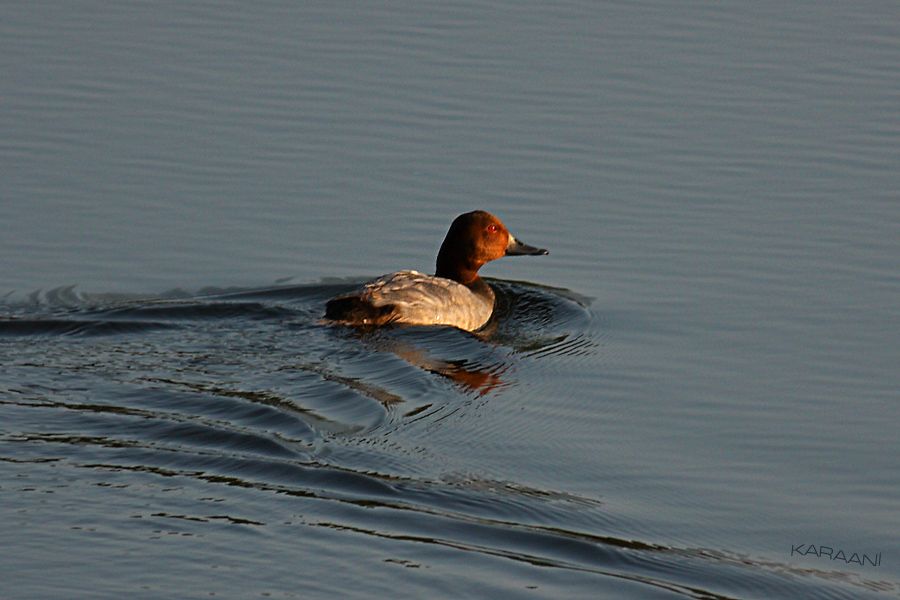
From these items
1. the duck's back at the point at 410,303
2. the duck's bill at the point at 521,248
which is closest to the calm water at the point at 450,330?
the duck's back at the point at 410,303

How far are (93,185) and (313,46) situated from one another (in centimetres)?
429

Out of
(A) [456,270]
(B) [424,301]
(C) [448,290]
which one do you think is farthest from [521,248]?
(B) [424,301]

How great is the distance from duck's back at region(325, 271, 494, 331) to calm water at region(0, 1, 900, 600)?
0.15 meters

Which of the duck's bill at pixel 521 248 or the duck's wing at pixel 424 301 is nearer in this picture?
the duck's wing at pixel 424 301

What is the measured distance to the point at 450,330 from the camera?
40.0 feet

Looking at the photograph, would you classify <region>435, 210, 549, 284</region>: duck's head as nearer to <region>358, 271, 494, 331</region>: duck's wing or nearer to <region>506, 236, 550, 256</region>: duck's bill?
<region>506, 236, 550, 256</region>: duck's bill

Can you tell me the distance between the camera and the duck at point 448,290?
11.7m

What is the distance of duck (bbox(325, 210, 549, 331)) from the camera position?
1171 cm

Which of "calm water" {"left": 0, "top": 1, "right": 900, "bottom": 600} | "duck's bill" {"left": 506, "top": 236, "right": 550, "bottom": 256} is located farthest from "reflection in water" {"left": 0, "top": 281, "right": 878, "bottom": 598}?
"duck's bill" {"left": 506, "top": 236, "right": 550, "bottom": 256}

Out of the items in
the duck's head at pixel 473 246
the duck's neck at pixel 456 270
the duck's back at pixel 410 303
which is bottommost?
the duck's back at pixel 410 303

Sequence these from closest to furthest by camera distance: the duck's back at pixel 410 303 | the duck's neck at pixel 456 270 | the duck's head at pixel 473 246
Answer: the duck's back at pixel 410 303, the duck's head at pixel 473 246, the duck's neck at pixel 456 270

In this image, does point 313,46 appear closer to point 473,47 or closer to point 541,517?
point 473,47

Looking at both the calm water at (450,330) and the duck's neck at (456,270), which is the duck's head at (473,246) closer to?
the duck's neck at (456,270)

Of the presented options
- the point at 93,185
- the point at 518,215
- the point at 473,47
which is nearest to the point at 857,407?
the point at 518,215
